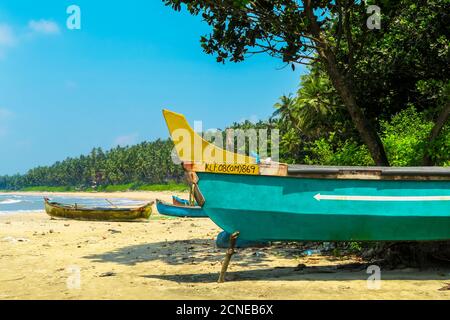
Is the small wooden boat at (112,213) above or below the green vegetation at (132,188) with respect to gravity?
above

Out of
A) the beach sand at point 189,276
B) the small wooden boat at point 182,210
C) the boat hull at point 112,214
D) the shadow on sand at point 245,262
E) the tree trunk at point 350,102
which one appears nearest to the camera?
the beach sand at point 189,276

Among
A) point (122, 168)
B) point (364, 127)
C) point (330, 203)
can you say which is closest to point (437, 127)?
point (364, 127)

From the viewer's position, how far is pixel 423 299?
233 inches

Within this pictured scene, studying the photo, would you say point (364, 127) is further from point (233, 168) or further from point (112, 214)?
point (112, 214)

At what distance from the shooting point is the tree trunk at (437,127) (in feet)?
29.0

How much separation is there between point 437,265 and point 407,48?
5.95m

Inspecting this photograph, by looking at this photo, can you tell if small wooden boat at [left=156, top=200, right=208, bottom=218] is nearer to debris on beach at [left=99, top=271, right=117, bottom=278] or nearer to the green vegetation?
debris on beach at [left=99, top=271, right=117, bottom=278]

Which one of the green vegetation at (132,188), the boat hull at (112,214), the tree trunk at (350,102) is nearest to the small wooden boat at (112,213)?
the boat hull at (112,214)

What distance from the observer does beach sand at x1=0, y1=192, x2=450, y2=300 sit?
6.42 m

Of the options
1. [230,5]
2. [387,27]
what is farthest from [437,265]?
[230,5]

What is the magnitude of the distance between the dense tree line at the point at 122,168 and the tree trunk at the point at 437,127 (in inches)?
3774

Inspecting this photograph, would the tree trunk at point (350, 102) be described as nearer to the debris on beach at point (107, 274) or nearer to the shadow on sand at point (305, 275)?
the shadow on sand at point (305, 275)

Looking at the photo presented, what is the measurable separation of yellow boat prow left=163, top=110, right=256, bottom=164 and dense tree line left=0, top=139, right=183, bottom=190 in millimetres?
96721
